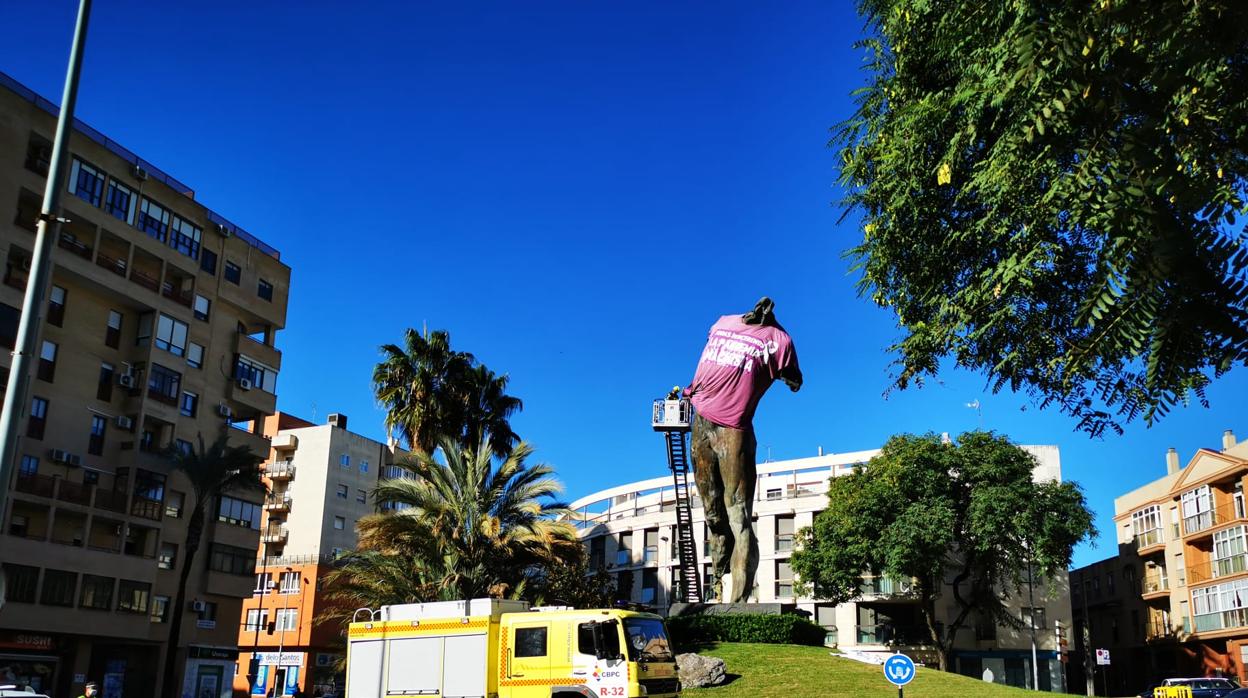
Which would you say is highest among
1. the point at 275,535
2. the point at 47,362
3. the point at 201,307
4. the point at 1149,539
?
the point at 201,307

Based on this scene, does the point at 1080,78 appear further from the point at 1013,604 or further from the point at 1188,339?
the point at 1013,604

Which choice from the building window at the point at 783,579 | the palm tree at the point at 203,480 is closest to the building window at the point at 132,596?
the palm tree at the point at 203,480

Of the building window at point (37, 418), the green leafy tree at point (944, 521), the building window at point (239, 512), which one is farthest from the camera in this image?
the building window at point (239, 512)

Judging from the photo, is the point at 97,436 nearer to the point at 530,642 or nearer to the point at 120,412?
the point at 120,412

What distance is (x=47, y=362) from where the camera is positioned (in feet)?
140

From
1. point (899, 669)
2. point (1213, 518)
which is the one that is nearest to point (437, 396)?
point (899, 669)

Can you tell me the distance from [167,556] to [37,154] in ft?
62.7

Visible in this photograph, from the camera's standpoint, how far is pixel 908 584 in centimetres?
5341

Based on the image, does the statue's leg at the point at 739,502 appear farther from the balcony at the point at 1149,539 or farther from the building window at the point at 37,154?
the balcony at the point at 1149,539

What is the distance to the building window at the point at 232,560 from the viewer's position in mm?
50031

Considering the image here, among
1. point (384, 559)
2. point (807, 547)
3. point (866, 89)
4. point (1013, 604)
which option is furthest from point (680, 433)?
point (1013, 604)

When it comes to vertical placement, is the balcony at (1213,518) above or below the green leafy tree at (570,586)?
above

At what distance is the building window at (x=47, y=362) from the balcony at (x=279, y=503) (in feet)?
90.9

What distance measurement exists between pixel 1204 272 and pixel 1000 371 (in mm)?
7395
